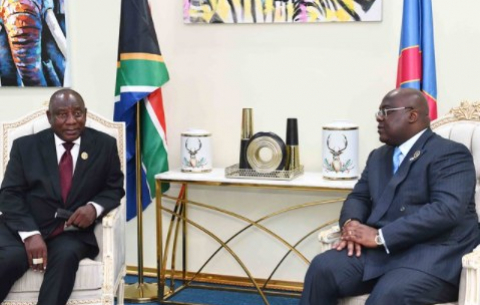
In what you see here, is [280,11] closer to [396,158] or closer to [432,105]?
[432,105]

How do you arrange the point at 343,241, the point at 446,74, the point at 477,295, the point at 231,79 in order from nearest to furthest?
1. the point at 477,295
2. the point at 343,241
3. the point at 446,74
4. the point at 231,79

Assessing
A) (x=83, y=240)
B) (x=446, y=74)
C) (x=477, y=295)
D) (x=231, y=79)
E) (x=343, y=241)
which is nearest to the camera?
(x=477, y=295)

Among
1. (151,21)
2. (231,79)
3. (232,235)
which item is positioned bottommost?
(232,235)

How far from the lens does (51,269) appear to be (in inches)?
117

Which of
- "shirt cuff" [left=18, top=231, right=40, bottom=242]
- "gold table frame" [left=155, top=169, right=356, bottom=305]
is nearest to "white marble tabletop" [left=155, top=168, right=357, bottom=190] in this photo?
"gold table frame" [left=155, top=169, right=356, bottom=305]

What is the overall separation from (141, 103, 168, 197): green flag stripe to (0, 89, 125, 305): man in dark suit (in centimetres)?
54

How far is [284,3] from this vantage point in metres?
3.91

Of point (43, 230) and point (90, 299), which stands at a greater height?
point (43, 230)

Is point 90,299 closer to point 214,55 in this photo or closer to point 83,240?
point 83,240

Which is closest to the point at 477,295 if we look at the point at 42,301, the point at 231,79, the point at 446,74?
the point at 446,74

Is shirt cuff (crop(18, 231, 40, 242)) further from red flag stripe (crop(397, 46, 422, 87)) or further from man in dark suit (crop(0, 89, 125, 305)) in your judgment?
red flag stripe (crop(397, 46, 422, 87))

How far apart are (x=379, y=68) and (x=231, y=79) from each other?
2.92ft

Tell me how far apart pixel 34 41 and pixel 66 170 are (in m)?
1.45

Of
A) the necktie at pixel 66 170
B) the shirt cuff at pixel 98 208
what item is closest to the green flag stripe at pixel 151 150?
the necktie at pixel 66 170
